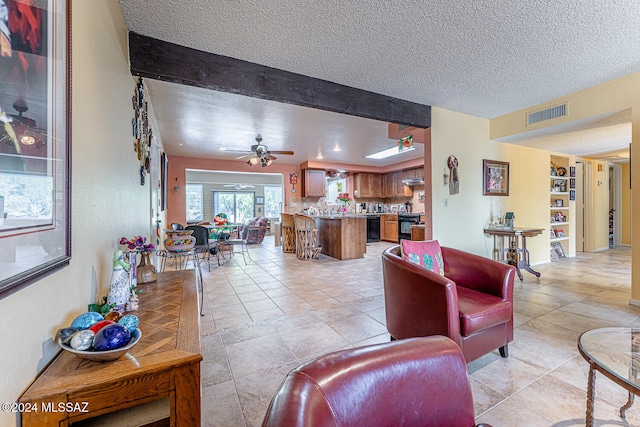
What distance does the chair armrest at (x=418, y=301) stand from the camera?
5.31 feet

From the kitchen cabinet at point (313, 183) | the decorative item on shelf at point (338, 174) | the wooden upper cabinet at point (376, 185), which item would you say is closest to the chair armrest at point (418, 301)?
the kitchen cabinet at point (313, 183)

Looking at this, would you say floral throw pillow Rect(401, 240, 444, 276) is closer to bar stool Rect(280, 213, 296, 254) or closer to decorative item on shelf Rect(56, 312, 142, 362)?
decorative item on shelf Rect(56, 312, 142, 362)

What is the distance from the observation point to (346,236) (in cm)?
559

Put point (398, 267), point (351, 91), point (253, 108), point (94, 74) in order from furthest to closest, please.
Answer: point (253, 108)
point (351, 91)
point (398, 267)
point (94, 74)

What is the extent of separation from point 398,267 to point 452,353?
3.72ft

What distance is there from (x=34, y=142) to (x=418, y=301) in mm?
1948

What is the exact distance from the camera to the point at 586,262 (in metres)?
5.04

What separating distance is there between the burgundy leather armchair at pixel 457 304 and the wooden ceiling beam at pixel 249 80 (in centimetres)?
182

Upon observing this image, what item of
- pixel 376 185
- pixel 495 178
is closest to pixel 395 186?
pixel 376 185

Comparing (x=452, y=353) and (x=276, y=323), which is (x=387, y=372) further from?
(x=276, y=323)

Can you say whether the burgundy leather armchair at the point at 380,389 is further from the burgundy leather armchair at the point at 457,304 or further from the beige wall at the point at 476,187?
the beige wall at the point at 476,187

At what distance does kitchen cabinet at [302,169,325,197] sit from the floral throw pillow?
18.0 ft

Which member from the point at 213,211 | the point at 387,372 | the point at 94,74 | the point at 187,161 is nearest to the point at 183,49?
the point at 94,74

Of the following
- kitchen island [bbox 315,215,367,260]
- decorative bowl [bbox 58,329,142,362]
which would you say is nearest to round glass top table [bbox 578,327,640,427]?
decorative bowl [bbox 58,329,142,362]
